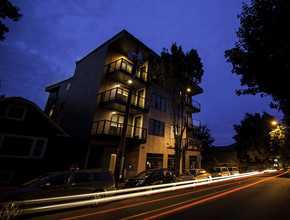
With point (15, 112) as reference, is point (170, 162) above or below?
below

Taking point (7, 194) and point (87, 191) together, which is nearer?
point (7, 194)

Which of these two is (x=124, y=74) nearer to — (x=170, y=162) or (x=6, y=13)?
(x=6, y=13)

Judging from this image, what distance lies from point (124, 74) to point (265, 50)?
1189 centimetres

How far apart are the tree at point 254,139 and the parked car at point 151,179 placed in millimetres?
30383

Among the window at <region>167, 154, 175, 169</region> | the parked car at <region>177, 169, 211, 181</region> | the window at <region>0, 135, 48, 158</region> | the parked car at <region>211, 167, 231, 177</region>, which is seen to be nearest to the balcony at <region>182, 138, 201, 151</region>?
the window at <region>167, 154, 175, 169</region>

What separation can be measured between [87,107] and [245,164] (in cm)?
3680

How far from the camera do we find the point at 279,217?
17.7ft

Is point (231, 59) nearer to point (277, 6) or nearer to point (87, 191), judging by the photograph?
point (277, 6)

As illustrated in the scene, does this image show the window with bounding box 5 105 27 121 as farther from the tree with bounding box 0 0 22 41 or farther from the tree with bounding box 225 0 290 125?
the tree with bounding box 225 0 290 125

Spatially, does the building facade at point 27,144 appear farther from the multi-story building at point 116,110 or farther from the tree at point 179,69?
the tree at point 179,69

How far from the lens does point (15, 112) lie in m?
12.0

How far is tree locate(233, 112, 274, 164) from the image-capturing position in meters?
33.7

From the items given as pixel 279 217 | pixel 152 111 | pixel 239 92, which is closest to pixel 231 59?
pixel 239 92

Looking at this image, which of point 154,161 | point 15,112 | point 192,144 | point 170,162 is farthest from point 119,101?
point 192,144
